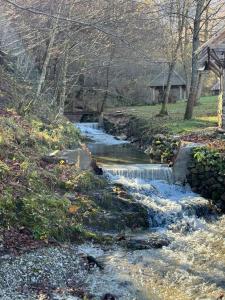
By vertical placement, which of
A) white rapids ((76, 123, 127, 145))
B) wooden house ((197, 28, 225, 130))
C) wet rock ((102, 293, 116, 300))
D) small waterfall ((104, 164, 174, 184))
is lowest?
wet rock ((102, 293, 116, 300))

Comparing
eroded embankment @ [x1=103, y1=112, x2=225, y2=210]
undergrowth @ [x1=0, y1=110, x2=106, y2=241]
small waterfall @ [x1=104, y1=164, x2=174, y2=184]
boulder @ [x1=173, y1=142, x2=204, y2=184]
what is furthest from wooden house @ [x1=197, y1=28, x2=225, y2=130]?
undergrowth @ [x1=0, y1=110, x2=106, y2=241]

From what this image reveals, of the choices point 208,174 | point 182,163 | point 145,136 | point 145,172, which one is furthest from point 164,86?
point 208,174

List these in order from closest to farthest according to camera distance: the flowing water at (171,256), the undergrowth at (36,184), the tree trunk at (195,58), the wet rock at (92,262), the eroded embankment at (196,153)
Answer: the flowing water at (171,256), the wet rock at (92,262), the undergrowth at (36,184), the eroded embankment at (196,153), the tree trunk at (195,58)

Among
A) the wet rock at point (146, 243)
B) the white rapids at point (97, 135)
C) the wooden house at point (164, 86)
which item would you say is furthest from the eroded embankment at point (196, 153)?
the wooden house at point (164, 86)

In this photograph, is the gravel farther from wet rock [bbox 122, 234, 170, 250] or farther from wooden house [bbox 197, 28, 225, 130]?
wooden house [bbox 197, 28, 225, 130]

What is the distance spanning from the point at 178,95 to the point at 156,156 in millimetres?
28871

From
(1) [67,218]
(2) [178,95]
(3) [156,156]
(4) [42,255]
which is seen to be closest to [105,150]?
(3) [156,156]

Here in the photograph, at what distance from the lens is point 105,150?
21312 millimetres

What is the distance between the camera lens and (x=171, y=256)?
28.9ft

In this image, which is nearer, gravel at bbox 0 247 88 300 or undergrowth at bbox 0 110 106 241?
gravel at bbox 0 247 88 300

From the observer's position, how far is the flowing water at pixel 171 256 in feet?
24.1

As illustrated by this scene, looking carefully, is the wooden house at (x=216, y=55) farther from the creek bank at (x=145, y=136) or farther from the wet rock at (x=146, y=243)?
the wet rock at (x=146, y=243)

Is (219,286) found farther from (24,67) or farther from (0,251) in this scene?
(24,67)

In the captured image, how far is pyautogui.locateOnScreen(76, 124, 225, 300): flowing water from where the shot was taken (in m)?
7.34
